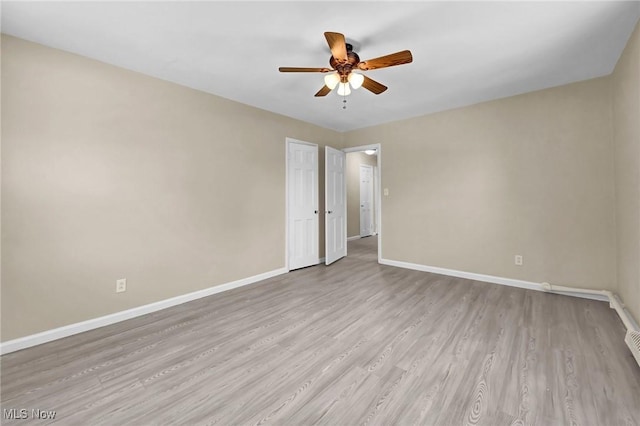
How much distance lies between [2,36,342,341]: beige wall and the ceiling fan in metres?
1.57

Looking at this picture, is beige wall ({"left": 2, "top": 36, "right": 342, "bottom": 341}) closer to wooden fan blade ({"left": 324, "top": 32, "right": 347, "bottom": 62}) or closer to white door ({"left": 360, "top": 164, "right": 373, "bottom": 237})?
wooden fan blade ({"left": 324, "top": 32, "right": 347, "bottom": 62})

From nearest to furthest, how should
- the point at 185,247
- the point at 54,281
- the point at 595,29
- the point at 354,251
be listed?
the point at 595,29 < the point at 54,281 < the point at 185,247 < the point at 354,251

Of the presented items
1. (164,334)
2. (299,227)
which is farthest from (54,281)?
(299,227)

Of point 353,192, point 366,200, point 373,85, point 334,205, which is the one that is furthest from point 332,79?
point 366,200

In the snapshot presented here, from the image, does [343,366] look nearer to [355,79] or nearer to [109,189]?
[355,79]

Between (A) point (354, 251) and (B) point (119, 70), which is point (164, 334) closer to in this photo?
(B) point (119, 70)

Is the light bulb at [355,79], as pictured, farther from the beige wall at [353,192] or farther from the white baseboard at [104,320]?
the beige wall at [353,192]

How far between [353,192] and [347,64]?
5299 mm

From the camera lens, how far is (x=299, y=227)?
4.43 metres

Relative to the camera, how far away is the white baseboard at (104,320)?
2109 millimetres

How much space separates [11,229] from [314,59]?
293 centimetres

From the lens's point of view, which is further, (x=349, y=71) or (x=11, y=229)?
(x=349, y=71)

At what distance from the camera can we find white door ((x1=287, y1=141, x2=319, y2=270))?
429cm

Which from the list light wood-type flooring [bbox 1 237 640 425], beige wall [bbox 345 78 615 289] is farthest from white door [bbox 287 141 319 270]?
light wood-type flooring [bbox 1 237 640 425]
